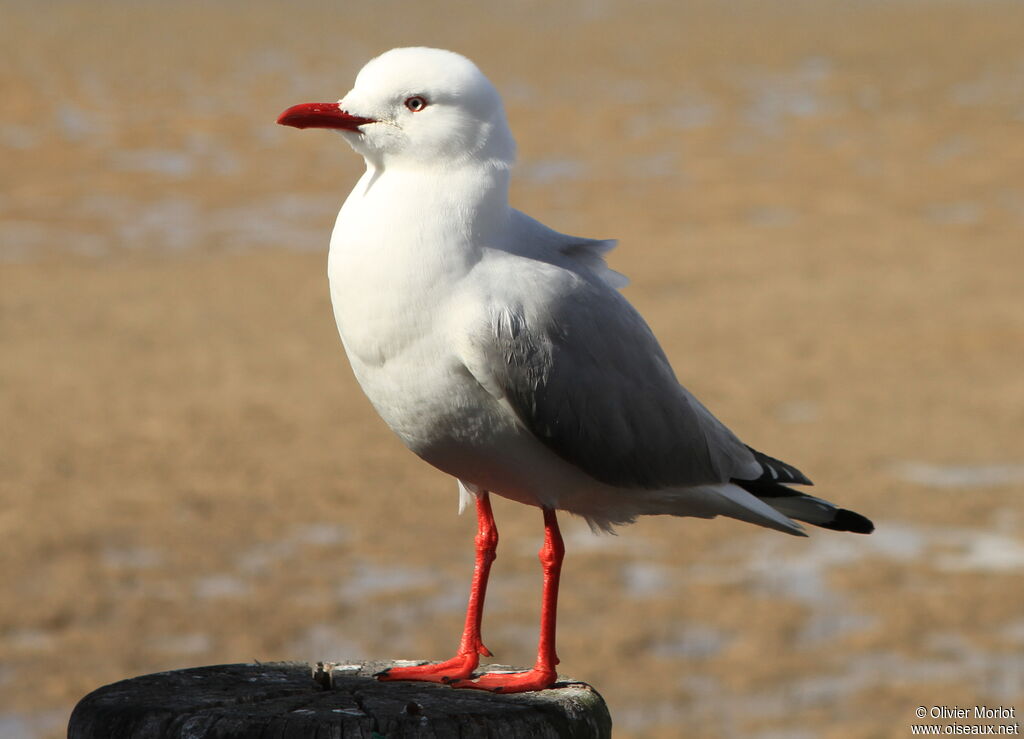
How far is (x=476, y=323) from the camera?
142 inches

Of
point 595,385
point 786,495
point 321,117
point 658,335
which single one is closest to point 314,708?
point 595,385

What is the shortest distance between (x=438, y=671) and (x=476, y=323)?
38.7 inches

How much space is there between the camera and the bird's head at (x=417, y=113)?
12.4 ft

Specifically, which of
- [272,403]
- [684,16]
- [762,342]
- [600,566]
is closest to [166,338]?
[272,403]

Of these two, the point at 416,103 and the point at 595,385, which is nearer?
the point at 416,103

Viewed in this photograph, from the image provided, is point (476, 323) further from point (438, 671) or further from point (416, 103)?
point (438, 671)

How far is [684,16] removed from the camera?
43.6 meters

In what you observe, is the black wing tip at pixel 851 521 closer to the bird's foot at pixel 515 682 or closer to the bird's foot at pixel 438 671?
the bird's foot at pixel 515 682

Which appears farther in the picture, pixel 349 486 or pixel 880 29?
pixel 880 29

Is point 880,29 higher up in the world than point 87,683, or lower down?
higher up

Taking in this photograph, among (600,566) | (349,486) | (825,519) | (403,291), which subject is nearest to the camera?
(403,291)

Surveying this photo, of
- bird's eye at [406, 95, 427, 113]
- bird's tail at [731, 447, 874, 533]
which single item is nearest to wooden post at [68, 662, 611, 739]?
bird's tail at [731, 447, 874, 533]

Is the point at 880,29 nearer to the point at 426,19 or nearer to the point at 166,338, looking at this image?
the point at 426,19

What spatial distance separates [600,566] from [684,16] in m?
36.3
